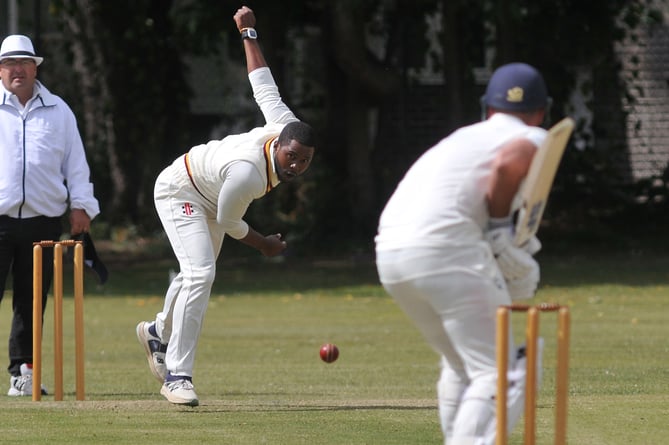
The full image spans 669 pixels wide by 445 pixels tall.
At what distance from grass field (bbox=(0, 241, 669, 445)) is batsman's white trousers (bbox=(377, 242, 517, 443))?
167 cm

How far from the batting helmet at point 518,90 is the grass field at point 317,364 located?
6.88 feet

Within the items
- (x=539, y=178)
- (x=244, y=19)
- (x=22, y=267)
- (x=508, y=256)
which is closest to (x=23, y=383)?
(x=22, y=267)

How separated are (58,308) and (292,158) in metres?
1.55

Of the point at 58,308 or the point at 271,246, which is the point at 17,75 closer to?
the point at 58,308

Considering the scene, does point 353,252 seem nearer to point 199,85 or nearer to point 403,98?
point 403,98

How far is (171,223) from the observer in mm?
7754

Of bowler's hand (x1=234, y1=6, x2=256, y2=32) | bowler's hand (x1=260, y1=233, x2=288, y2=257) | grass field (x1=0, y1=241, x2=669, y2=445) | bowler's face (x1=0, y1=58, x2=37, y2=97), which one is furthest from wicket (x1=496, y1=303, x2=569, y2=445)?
bowler's face (x1=0, y1=58, x2=37, y2=97)

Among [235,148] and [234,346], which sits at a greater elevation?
[235,148]

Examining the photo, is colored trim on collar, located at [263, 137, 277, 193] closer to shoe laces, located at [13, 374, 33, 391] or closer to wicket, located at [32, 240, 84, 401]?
wicket, located at [32, 240, 84, 401]

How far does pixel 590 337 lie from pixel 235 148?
576 centimetres

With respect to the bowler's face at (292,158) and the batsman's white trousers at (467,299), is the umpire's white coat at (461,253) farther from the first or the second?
the bowler's face at (292,158)

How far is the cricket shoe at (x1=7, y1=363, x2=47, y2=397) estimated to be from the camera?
848 centimetres

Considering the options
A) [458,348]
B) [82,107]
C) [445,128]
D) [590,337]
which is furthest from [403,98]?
[458,348]

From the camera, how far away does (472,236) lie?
16.5 ft
